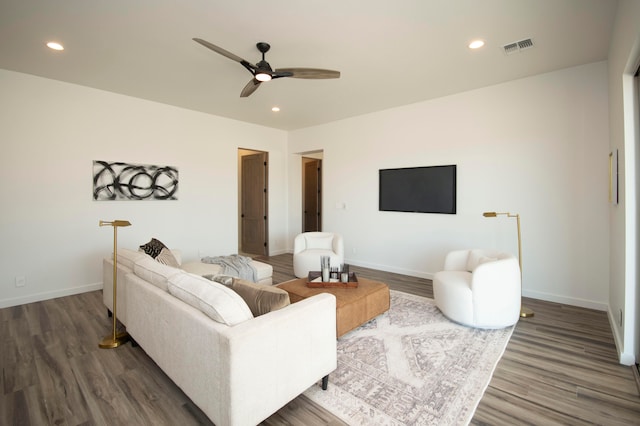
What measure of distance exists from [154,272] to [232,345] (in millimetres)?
1228

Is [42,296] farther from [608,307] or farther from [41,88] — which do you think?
[608,307]

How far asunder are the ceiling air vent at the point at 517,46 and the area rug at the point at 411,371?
2.95 meters

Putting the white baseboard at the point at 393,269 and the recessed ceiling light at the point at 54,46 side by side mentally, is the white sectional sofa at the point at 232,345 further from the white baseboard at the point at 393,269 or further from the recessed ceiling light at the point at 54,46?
the white baseboard at the point at 393,269

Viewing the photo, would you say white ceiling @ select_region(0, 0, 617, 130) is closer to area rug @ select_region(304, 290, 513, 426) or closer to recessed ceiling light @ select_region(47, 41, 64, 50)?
recessed ceiling light @ select_region(47, 41, 64, 50)

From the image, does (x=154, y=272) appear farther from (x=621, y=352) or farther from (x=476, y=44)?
(x=621, y=352)

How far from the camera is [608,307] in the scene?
3465 millimetres

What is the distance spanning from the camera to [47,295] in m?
4.04

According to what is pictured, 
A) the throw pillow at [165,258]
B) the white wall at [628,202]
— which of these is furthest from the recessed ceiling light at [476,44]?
the throw pillow at [165,258]

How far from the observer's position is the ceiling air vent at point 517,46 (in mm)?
3055

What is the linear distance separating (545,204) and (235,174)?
Answer: 5.25 m

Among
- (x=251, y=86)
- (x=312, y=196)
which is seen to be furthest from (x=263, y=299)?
(x=312, y=196)

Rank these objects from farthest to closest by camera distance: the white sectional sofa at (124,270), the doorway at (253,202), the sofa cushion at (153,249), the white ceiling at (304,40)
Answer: the doorway at (253,202)
the sofa cushion at (153,249)
the white sectional sofa at (124,270)
the white ceiling at (304,40)

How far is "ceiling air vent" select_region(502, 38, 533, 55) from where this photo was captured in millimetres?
3055

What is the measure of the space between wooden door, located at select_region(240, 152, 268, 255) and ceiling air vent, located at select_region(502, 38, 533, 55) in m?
4.93
